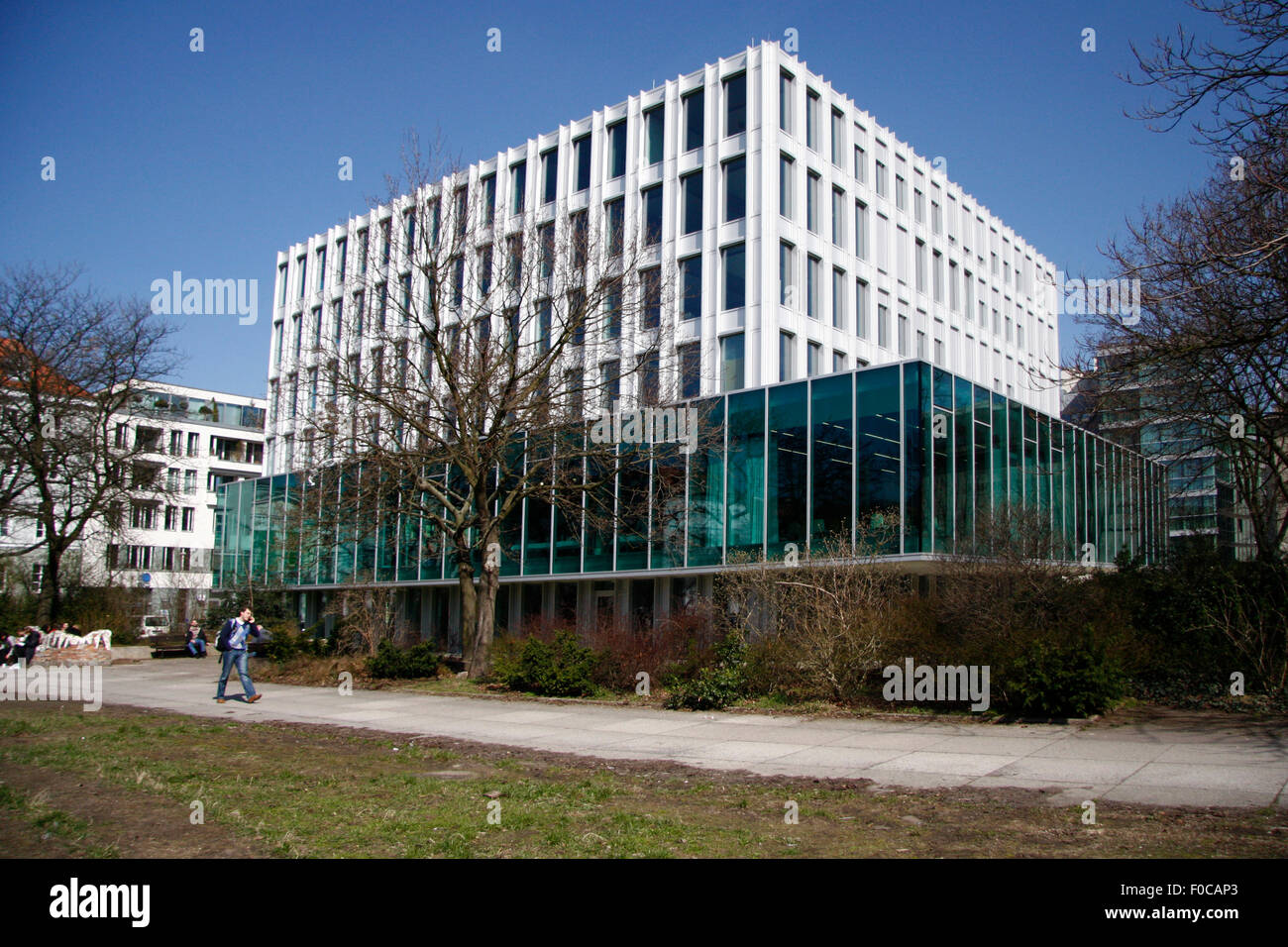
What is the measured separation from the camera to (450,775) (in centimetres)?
1040

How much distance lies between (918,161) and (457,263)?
86.2 feet

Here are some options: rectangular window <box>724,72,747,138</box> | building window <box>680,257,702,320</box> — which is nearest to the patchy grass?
building window <box>680,257,702,320</box>

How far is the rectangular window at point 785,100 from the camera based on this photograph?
35656 millimetres

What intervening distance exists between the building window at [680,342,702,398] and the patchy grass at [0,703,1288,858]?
15860 mm

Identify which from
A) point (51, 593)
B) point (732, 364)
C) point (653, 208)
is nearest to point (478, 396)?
point (732, 364)

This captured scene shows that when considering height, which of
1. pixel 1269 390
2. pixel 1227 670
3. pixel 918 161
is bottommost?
pixel 1227 670

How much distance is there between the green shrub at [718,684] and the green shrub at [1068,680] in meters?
5.00

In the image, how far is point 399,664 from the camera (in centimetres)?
2447

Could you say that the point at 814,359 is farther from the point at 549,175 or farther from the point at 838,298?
the point at 549,175

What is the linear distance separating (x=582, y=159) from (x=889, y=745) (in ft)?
110

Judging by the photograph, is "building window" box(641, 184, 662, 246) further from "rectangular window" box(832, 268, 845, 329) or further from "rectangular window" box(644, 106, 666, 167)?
"rectangular window" box(832, 268, 845, 329)

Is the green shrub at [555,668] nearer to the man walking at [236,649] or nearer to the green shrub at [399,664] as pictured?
the green shrub at [399,664]
